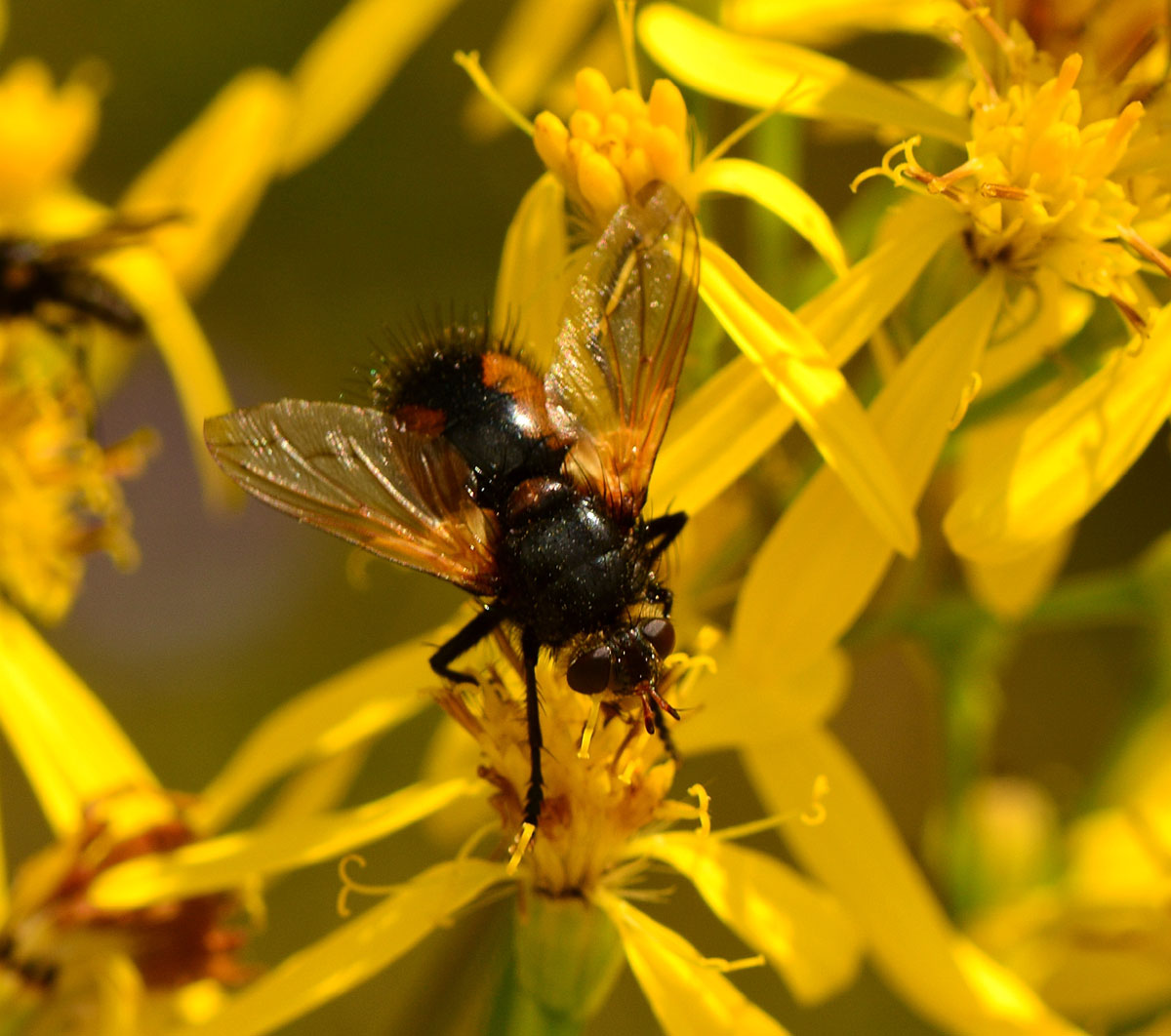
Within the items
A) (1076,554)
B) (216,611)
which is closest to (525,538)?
(216,611)

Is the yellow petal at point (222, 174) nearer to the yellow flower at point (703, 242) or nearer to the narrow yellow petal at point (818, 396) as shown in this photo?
the yellow flower at point (703, 242)

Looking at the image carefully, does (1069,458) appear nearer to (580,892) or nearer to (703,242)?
(703,242)

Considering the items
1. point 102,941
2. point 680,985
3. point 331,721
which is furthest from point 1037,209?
point 102,941

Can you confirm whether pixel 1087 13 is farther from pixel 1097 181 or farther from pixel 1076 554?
pixel 1076 554

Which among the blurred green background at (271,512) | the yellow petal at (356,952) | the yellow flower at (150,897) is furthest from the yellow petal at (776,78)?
the blurred green background at (271,512)

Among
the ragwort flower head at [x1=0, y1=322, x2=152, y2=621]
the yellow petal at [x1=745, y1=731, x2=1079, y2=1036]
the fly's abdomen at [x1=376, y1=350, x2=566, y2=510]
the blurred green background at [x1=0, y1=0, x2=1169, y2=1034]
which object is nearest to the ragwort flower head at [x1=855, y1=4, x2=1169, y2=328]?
the fly's abdomen at [x1=376, y1=350, x2=566, y2=510]

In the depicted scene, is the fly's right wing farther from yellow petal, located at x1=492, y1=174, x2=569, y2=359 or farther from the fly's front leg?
yellow petal, located at x1=492, y1=174, x2=569, y2=359
